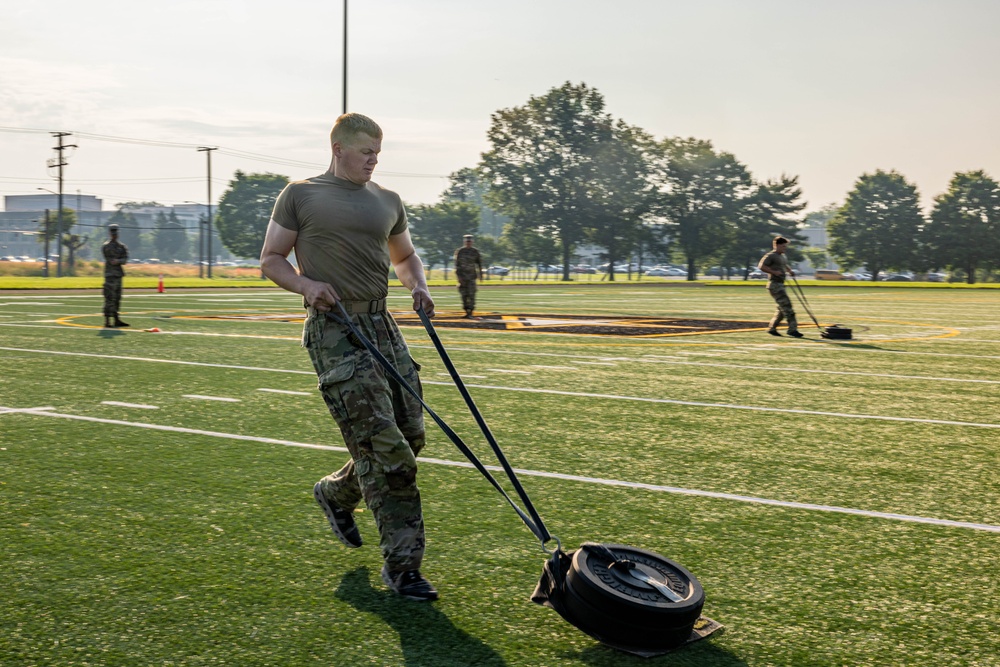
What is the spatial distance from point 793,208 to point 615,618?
321 ft

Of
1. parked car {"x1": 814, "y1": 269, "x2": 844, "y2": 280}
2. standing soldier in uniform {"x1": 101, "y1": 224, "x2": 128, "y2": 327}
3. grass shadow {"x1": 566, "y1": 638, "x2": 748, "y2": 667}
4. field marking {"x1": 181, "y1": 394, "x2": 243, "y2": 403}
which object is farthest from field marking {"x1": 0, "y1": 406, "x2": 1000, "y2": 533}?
parked car {"x1": 814, "y1": 269, "x2": 844, "y2": 280}

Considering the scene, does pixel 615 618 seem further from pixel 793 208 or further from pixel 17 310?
pixel 793 208

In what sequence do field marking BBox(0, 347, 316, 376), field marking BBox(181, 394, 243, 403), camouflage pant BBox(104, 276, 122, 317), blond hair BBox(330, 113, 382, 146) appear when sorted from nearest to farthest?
1. blond hair BBox(330, 113, 382, 146)
2. field marking BBox(181, 394, 243, 403)
3. field marking BBox(0, 347, 316, 376)
4. camouflage pant BBox(104, 276, 122, 317)

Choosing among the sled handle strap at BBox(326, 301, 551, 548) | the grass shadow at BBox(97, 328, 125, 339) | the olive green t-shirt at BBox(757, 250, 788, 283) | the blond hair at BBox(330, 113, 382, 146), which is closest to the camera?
the sled handle strap at BBox(326, 301, 551, 548)

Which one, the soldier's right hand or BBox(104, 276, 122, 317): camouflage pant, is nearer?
the soldier's right hand

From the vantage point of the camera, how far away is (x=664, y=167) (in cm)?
9731

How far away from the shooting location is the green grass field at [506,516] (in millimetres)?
3811

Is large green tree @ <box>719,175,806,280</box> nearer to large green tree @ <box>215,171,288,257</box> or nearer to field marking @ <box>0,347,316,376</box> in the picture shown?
large green tree @ <box>215,171,288,257</box>

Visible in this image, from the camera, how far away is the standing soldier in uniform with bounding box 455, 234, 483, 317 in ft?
79.6

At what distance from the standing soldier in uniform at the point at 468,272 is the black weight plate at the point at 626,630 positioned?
20.3m

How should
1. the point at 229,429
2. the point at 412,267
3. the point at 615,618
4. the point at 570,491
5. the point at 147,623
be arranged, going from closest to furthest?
1. the point at 615,618
2. the point at 147,623
3. the point at 412,267
4. the point at 570,491
5. the point at 229,429

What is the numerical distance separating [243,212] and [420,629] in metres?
125

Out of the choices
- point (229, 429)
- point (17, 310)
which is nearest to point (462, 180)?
point (17, 310)

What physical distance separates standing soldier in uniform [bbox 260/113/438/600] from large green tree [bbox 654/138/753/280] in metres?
93.0
